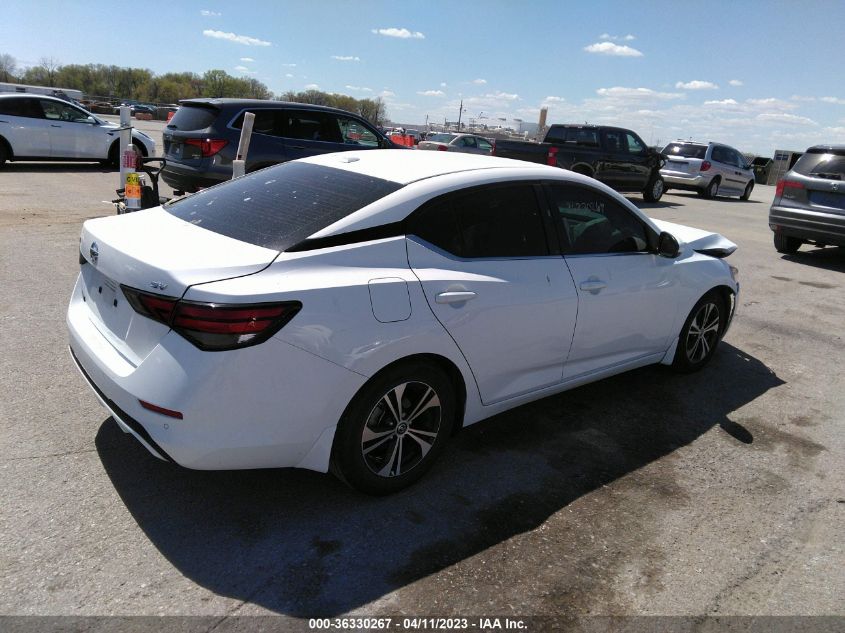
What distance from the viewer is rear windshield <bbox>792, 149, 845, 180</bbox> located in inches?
395

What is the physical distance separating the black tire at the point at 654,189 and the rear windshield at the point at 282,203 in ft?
52.1

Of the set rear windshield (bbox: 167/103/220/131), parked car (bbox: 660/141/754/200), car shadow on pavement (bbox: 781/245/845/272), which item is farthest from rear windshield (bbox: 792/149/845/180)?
parked car (bbox: 660/141/754/200)

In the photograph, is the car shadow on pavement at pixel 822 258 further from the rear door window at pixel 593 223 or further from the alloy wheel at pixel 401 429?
the alloy wheel at pixel 401 429

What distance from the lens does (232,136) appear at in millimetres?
9422

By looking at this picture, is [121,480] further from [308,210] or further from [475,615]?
[475,615]

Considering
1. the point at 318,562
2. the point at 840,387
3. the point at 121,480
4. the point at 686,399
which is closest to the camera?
the point at 318,562

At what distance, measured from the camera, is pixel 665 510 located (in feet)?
11.1

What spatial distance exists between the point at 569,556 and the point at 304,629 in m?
1.20

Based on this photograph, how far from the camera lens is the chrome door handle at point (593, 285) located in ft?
12.9

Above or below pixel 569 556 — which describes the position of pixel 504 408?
above

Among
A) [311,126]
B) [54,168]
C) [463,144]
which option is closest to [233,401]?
[311,126]

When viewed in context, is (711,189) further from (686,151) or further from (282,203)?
(282,203)

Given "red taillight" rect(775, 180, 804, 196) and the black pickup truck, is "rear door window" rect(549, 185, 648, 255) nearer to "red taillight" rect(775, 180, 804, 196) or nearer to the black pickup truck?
"red taillight" rect(775, 180, 804, 196)

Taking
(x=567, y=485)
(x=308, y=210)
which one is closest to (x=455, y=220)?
(x=308, y=210)
